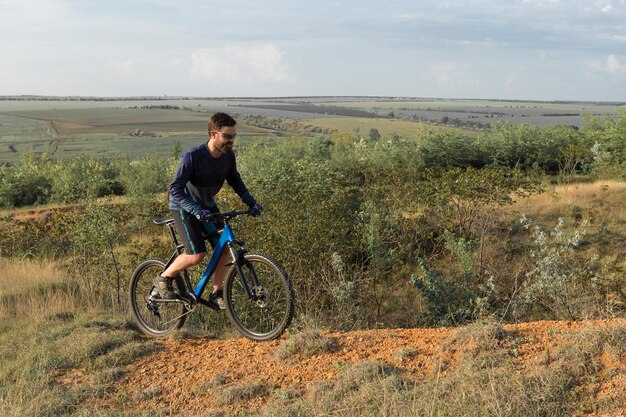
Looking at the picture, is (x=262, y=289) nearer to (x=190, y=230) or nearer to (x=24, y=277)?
(x=190, y=230)

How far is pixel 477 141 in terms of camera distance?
34406mm

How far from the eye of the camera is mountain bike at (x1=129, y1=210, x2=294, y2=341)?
5336 millimetres

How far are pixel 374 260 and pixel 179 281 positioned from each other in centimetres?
601

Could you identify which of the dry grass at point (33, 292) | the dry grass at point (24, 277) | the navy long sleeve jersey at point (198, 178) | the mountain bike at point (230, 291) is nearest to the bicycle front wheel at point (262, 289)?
the mountain bike at point (230, 291)

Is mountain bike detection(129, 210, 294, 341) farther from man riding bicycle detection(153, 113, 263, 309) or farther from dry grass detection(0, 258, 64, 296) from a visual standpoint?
dry grass detection(0, 258, 64, 296)

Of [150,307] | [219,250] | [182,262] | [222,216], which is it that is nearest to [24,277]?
[150,307]

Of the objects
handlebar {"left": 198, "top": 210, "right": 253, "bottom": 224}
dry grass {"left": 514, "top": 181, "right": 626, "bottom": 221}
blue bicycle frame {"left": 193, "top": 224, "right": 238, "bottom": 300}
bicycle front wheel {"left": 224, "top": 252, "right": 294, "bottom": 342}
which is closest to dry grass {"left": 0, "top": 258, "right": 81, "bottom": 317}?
blue bicycle frame {"left": 193, "top": 224, "right": 238, "bottom": 300}

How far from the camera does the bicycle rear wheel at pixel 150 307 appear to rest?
610cm

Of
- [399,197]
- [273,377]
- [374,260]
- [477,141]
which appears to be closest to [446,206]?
[399,197]

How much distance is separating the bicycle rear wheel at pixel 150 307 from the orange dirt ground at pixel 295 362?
60cm

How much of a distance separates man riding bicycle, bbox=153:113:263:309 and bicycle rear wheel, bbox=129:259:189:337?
20.4 inches

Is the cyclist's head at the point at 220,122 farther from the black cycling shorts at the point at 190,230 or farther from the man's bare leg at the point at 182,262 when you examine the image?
the man's bare leg at the point at 182,262

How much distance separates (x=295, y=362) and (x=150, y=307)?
210 centimetres

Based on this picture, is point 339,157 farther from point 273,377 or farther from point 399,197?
point 273,377
